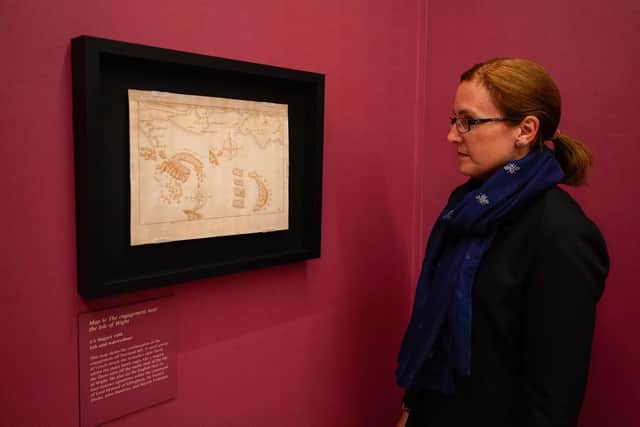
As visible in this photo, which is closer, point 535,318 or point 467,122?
point 535,318

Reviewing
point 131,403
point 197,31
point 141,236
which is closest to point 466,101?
point 197,31

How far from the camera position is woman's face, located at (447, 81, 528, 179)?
3.65 ft

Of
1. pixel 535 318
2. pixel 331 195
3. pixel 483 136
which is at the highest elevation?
pixel 483 136

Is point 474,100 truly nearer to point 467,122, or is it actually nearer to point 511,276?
point 467,122

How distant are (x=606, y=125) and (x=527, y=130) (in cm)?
42

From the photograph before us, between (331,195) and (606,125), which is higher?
(606,125)

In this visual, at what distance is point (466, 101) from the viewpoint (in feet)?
3.75

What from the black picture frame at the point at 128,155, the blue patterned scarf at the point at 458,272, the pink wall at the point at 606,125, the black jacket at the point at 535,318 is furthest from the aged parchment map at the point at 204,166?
the pink wall at the point at 606,125

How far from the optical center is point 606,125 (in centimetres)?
138

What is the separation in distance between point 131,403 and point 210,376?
0.19 meters

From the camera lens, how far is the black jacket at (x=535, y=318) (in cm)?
99

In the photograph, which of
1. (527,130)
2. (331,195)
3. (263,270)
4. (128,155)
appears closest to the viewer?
(128,155)

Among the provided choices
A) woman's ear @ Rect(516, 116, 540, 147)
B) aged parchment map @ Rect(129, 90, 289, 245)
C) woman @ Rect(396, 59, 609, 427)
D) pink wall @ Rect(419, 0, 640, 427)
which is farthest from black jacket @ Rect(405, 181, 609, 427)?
aged parchment map @ Rect(129, 90, 289, 245)

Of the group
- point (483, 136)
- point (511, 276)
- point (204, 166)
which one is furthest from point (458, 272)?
point (204, 166)
